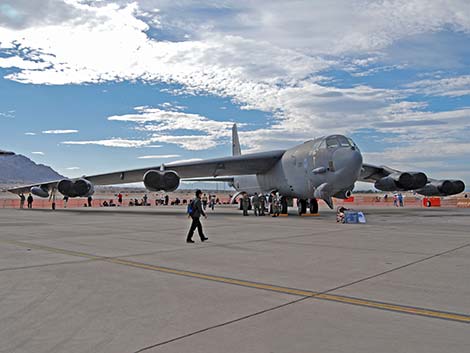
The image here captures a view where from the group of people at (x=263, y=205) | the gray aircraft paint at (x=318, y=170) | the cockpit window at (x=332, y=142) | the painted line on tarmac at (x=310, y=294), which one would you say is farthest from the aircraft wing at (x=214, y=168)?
the painted line on tarmac at (x=310, y=294)

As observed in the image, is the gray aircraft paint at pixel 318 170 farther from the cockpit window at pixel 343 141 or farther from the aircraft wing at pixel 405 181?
the aircraft wing at pixel 405 181

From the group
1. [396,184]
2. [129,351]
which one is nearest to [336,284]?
[129,351]

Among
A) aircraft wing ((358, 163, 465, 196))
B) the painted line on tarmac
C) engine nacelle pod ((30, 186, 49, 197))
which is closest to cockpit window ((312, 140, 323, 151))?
aircraft wing ((358, 163, 465, 196))

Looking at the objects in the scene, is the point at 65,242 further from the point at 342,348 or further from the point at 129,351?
the point at 342,348

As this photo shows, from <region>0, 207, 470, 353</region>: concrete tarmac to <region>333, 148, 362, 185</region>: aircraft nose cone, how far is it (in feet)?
28.3

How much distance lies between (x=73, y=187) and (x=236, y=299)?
2545cm

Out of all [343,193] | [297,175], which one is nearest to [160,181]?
[297,175]

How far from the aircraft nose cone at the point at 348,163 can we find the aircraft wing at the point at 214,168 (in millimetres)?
5800

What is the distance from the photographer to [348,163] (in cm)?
1823

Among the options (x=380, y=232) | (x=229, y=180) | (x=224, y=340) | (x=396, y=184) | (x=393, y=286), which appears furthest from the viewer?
(x=229, y=180)

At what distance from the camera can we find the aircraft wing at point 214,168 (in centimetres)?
2423

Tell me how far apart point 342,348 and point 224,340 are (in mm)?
989

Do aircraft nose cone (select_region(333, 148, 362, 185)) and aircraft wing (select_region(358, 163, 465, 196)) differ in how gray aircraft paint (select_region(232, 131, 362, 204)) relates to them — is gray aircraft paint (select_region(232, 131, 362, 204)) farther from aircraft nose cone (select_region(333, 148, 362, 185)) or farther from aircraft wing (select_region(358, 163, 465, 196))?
aircraft wing (select_region(358, 163, 465, 196))

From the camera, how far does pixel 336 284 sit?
5961 millimetres
